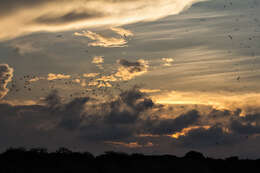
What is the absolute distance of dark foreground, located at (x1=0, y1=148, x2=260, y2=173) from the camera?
71.7 metres

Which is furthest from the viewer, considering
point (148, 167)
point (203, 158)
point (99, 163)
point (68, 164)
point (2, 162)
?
point (203, 158)

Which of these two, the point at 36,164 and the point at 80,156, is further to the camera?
the point at 80,156

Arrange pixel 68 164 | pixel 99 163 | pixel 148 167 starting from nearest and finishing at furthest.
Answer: pixel 68 164 < pixel 99 163 < pixel 148 167

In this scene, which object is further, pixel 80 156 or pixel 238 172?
pixel 238 172

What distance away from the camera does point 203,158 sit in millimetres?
97500

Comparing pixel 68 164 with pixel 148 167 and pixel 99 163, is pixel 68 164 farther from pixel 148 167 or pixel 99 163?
pixel 148 167

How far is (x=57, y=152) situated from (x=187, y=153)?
32.2 m

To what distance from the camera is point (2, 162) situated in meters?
69.5

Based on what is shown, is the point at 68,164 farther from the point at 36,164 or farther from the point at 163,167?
the point at 163,167

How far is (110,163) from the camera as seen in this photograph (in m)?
82.1

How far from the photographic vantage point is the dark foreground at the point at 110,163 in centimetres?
7169

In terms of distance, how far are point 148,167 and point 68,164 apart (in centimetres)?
1753

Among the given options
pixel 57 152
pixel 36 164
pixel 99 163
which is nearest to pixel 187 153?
pixel 99 163

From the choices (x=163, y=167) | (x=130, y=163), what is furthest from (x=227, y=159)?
(x=130, y=163)
